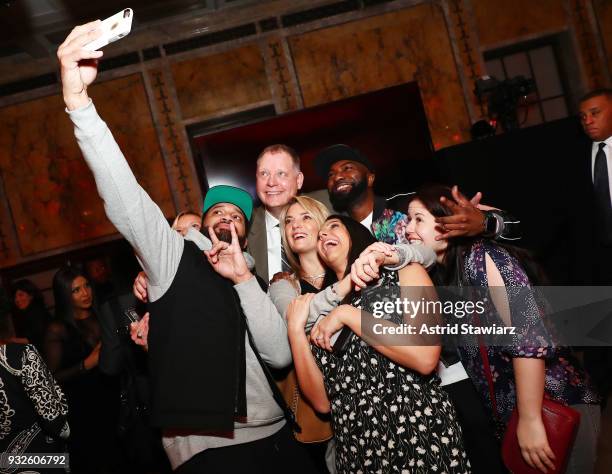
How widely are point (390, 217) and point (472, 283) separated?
2.32 feet

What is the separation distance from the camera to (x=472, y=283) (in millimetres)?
1689

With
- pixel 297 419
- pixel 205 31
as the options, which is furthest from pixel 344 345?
pixel 205 31

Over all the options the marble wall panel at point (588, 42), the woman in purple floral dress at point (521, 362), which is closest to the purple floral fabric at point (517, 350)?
the woman in purple floral dress at point (521, 362)

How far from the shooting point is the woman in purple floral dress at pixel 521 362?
155 cm

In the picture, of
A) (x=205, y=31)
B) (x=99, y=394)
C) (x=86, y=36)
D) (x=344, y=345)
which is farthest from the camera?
(x=205, y=31)

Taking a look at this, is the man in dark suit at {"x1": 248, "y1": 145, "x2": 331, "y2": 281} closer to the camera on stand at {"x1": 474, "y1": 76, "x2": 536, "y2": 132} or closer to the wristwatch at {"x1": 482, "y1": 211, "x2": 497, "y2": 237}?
the wristwatch at {"x1": 482, "y1": 211, "x2": 497, "y2": 237}

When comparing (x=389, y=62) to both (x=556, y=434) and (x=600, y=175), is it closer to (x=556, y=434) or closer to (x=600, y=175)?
(x=600, y=175)

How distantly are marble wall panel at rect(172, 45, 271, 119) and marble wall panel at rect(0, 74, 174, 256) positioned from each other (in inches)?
21.1

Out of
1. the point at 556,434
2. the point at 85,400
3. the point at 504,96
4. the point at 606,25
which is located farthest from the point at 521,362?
the point at 606,25

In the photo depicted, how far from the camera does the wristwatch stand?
5.89ft

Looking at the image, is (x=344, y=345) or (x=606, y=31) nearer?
(x=344, y=345)

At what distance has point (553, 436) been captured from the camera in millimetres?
1526

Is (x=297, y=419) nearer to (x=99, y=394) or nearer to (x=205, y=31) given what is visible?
(x=99, y=394)

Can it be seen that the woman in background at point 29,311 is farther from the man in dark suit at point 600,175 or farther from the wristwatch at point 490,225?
the man in dark suit at point 600,175
